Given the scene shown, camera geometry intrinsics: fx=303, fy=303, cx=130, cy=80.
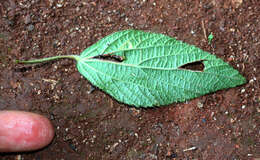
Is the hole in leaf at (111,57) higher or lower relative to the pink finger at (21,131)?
higher

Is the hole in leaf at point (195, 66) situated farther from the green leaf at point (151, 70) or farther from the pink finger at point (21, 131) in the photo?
the pink finger at point (21, 131)

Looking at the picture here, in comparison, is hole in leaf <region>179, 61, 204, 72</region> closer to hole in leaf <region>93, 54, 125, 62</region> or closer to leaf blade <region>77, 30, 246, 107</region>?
leaf blade <region>77, 30, 246, 107</region>

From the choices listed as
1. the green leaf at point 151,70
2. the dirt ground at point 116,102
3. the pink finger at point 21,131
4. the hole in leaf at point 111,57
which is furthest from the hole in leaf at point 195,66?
the pink finger at point 21,131

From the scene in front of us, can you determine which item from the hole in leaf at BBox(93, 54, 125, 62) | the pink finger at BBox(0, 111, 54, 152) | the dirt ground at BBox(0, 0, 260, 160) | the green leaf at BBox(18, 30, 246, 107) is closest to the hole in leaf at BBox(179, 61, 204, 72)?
the green leaf at BBox(18, 30, 246, 107)

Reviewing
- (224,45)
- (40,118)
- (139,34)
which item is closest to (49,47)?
(40,118)

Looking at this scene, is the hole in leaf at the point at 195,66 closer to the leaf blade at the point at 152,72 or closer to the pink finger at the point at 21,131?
the leaf blade at the point at 152,72

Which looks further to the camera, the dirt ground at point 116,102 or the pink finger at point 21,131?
the dirt ground at point 116,102

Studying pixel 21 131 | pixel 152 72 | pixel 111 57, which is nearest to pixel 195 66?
pixel 152 72
